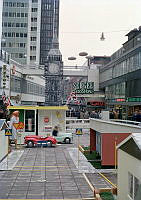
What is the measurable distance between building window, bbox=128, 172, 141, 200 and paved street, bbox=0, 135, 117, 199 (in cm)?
348

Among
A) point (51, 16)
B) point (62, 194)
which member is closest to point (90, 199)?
point (62, 194)

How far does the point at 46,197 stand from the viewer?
41.4 ft

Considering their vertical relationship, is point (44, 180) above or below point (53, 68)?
below

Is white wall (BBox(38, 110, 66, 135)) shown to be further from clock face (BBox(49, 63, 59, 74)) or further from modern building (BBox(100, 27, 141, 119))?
clock face (BBox(49, 63, 59, 74))

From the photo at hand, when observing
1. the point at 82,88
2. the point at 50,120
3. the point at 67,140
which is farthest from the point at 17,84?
the point at 67,140

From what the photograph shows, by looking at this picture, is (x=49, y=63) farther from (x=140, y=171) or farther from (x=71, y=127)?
(x=140, y=171)

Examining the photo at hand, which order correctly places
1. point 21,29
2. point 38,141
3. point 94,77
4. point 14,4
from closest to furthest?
point 38,141, point 94,77, point 14,4, point 21,29

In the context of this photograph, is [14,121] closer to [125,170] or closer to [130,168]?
[125,170]

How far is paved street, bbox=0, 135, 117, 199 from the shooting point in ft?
42.9

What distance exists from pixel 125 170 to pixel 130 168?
67 centimetres

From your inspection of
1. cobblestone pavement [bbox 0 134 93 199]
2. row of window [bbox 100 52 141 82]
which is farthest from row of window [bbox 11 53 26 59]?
cobblestone pavement [bbox 0 134 93 199]

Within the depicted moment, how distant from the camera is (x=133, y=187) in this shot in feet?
30.0

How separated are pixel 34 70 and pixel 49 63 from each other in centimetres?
348

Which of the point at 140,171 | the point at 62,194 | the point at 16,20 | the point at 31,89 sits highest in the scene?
the point at 16,20
